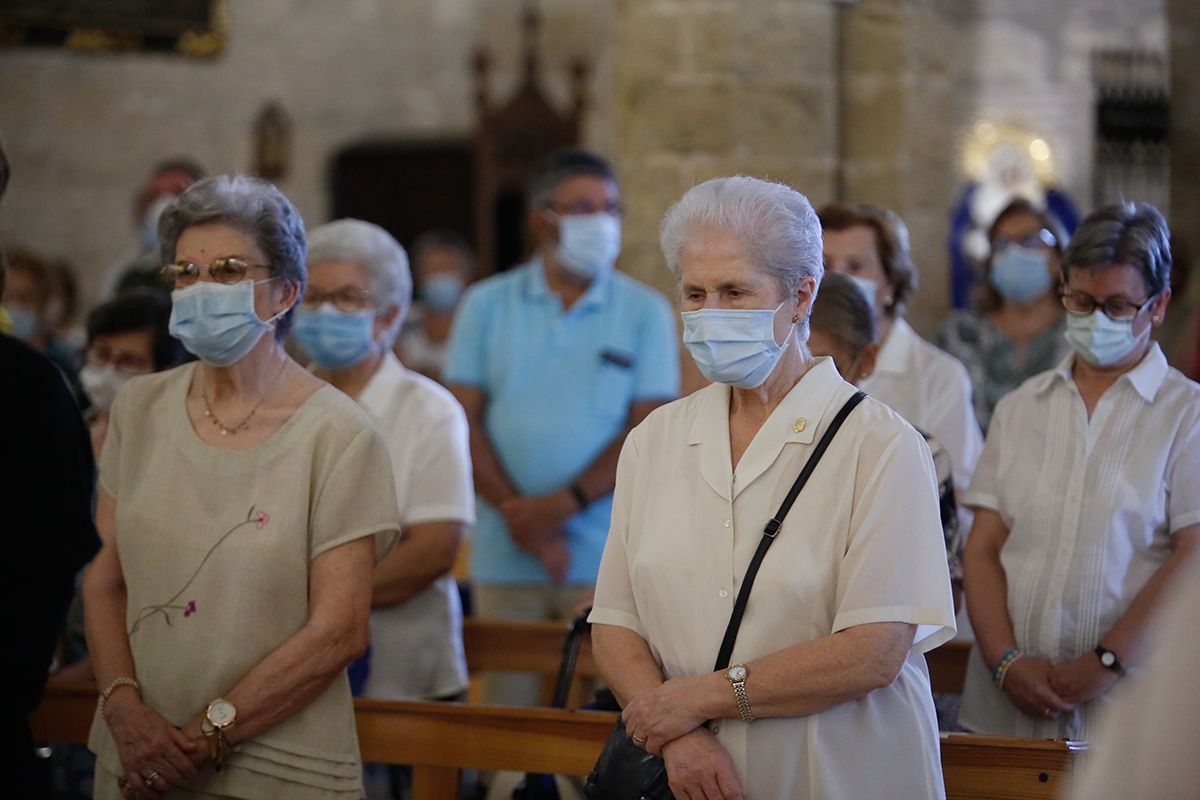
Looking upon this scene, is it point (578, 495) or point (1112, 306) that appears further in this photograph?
point (578, 495)

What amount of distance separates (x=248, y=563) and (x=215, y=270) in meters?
0.58

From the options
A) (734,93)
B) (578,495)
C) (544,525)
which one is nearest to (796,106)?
(734,93)

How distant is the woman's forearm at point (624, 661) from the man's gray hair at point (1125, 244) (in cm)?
137

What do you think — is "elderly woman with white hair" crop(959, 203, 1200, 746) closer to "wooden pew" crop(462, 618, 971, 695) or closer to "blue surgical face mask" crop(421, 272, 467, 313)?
"wooden pew" crop(462, 618, 971, 695)

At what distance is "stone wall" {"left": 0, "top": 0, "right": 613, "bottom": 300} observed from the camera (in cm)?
1338

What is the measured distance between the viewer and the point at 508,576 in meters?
4.78

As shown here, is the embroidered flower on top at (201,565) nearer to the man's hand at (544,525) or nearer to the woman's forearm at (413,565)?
the woman's forearm at (413,565)

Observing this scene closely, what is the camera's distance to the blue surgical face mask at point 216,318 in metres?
3.08

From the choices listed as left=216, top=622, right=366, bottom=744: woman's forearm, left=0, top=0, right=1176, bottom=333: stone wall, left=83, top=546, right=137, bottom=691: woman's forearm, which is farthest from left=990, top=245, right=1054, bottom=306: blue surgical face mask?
left=0, top=0, right=1176, bottom=333: stone wall

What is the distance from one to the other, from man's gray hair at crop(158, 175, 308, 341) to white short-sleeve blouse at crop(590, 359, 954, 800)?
0.94 metres

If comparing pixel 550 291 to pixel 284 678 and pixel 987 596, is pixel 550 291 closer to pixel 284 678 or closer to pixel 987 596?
pixel 987 596

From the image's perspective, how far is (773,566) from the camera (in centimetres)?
267

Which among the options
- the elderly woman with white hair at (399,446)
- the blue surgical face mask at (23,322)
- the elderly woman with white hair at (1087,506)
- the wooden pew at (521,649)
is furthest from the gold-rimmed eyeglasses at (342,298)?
the blue surgical face mask at (23,322)

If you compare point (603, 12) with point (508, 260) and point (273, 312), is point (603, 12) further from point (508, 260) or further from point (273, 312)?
point (273, 312)
